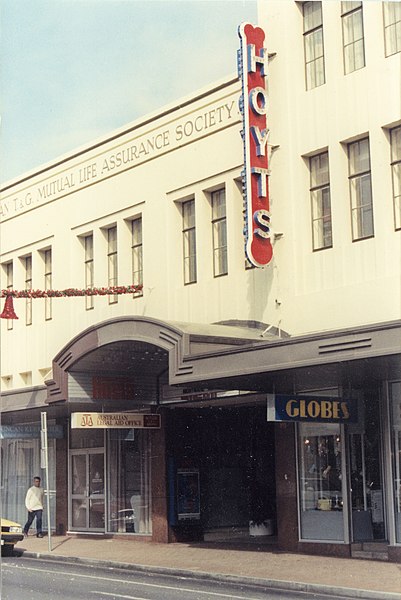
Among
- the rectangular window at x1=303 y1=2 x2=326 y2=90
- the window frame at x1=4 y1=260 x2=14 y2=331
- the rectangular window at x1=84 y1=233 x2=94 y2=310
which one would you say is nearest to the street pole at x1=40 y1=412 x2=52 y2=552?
the window frame at x1=4 y1=260 x2=14 y2=331

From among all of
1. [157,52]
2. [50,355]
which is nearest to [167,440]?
[50,355]

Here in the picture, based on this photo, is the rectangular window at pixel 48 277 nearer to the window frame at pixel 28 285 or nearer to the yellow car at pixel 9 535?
the window frame at pixel 28 285

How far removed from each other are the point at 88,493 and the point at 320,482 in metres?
4.38

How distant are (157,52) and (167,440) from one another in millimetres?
6084

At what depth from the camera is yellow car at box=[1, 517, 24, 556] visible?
49.9 ft

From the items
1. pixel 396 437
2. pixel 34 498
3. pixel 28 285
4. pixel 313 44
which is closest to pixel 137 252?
pixel 28 285

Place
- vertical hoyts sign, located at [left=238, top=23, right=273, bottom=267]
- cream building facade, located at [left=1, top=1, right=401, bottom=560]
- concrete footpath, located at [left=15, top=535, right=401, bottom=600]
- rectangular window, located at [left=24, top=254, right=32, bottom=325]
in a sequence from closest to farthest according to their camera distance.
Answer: concrete footpath, located at [left=15, top=535, right=401, bottom=600] → cream building facade, located at [left=1, top=1, right=401, bottom=560] → rectangular window, located at [left=24, top=254, right=32, bottom=325] → vertical hoyts sign, located at [left=238, top=23, right=273, bottom=267]

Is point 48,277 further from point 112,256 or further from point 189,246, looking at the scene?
point 189,246

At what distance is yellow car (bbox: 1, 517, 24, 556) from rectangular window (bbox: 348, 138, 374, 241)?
605cm

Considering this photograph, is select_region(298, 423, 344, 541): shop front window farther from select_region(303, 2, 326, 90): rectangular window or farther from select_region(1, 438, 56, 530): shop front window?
select_region(303, 2, 326, 90): rectangular window

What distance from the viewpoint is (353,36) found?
1536 centimetres

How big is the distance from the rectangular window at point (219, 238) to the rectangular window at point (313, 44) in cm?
220

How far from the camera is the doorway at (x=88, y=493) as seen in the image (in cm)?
1541

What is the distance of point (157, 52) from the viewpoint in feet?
47.0
